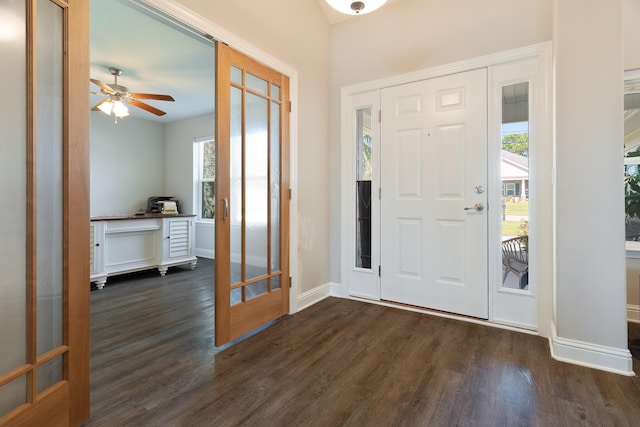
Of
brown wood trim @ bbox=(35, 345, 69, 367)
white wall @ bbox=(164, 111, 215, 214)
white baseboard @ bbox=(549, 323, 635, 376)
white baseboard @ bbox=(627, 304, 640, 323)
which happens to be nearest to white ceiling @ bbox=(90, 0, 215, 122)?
white wall @ bbox=(164, 111, 215, 214)

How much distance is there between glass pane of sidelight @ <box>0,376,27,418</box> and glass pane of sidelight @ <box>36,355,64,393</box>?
0.16ft

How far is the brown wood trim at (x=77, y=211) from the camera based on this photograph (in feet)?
4.32

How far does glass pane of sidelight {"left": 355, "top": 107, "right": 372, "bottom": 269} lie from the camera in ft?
10.5

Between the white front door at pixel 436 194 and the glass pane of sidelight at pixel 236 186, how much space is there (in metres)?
1.42

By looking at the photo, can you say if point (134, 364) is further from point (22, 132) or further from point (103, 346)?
point (22, 132)

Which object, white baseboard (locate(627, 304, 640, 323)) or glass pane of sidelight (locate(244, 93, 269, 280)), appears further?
white baseboard (locate(627, 304, 640, 323))

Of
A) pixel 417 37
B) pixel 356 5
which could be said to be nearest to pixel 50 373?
pixel 356 5

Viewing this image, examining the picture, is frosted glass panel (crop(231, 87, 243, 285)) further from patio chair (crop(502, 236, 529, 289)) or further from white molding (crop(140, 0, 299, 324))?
patio chair (crop(502, 236, 529, 289))

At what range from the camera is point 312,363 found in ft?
6.41

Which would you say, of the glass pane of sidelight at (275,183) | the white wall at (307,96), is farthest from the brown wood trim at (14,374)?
the white wall at (307,96)

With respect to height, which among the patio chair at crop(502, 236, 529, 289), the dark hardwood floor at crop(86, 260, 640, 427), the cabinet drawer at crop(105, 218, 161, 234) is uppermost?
the cabinet drawer at crop(105, 218, 161, 234)

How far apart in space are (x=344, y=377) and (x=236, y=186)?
4.76 ft

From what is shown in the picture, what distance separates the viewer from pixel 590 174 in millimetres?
1928

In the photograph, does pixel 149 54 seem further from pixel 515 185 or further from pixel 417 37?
pixel 515 185
